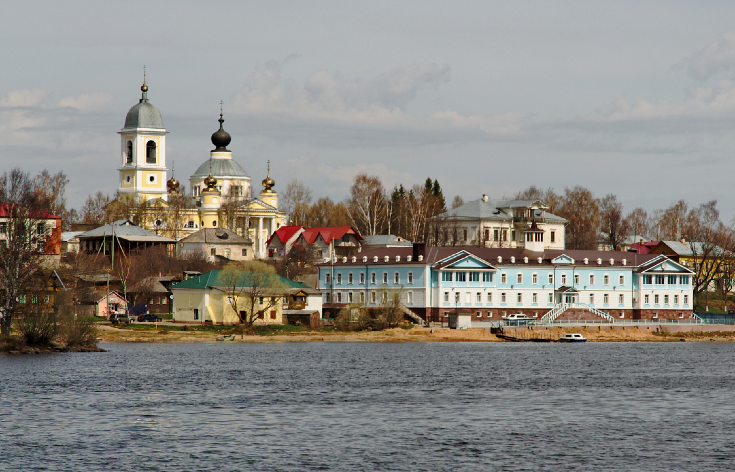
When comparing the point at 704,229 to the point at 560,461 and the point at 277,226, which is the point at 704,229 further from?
the point at 560,461

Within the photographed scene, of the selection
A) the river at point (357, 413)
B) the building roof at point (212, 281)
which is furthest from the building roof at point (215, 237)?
the river at point (357, 413)

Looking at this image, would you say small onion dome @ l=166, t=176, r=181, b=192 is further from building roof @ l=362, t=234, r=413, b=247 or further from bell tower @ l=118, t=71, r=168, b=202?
building roof @ l=362, t=234, r=413, b=247

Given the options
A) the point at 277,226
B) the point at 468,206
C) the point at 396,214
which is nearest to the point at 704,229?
the point at 468,206

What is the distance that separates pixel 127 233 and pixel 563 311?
5426 cm

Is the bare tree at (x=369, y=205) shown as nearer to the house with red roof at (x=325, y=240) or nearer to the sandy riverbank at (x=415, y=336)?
the house with red roof at (x=325, y=240)

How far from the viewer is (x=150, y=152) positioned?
167750mm

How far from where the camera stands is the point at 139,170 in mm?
165250

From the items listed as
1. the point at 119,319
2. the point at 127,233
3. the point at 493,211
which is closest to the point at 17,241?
the point at 119,319

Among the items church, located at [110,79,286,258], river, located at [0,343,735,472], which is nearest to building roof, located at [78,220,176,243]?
church, located at [110,79,286,258]

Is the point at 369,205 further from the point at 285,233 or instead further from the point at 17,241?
the point at 17,241

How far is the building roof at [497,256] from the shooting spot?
105 m

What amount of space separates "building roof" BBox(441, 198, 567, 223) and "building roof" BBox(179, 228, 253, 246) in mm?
26877

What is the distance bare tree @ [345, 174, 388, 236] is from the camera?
518 feet

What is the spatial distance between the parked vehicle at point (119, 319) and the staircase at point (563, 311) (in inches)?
1465
